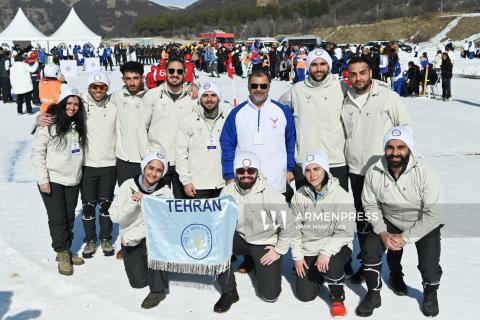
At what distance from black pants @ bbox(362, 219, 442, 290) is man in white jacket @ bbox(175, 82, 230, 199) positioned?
4.99 ft

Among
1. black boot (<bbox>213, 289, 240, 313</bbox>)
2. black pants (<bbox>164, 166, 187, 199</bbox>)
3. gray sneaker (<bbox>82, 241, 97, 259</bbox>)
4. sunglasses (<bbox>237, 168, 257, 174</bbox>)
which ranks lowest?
black boot (<bbox>213, 289, 240, 313</bbox>)

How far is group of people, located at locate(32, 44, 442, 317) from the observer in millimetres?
4031

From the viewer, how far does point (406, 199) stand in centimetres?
396

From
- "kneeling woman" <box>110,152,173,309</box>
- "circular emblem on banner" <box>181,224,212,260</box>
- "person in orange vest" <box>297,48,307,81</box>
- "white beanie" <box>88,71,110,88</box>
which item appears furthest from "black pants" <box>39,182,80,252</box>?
"person in orange vest" <box>297,48,307,81</box>

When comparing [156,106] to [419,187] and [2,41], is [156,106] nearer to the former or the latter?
[419,187]

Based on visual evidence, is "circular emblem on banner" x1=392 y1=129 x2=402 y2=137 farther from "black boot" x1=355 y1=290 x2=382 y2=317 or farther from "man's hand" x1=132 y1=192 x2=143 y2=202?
"man's hand" x1=132 y1=192 x2=143 y2=202

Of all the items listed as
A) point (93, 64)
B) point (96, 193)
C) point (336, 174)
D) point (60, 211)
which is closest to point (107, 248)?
point (96, 193)

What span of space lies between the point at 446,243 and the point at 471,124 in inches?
324

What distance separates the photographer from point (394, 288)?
173 inches

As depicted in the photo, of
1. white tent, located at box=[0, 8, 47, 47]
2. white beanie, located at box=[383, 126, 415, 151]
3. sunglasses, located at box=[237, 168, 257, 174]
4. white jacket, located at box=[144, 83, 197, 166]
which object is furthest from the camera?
white tent, located at box=[0, 8, 47, 47]

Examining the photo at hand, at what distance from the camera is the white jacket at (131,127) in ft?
16.5

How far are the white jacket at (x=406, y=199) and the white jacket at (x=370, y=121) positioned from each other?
278 mm

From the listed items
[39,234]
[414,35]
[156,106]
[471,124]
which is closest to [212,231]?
[156,106]

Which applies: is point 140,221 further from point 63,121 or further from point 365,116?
point 365,116
